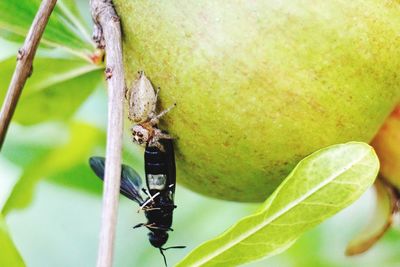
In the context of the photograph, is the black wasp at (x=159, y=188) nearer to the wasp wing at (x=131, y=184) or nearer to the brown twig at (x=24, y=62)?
the wasp wing at (x=131, y=184)

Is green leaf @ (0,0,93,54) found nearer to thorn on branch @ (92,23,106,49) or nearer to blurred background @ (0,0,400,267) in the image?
blurred background @ (0,0,400,267)

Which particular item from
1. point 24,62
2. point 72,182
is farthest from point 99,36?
point 72,182

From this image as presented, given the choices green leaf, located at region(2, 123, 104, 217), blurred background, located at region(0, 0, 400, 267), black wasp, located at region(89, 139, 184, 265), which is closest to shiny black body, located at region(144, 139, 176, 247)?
black wasp, located at region(89, 139, 184, 265)

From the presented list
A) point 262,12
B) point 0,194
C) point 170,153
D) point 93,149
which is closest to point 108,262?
point 170,153

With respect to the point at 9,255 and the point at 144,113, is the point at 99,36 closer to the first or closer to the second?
the point at 144,113

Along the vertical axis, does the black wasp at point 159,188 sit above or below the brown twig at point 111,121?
below

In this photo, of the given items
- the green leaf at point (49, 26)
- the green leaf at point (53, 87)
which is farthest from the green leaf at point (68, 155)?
the green leaf at point (49, 26)
